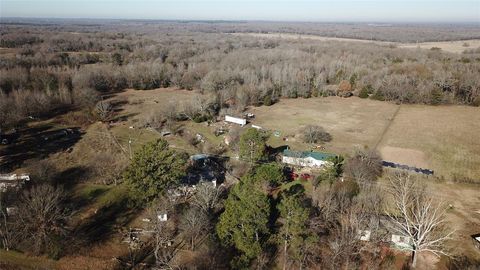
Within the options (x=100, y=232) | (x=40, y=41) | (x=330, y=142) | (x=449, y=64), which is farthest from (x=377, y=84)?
(x=40, y=41)

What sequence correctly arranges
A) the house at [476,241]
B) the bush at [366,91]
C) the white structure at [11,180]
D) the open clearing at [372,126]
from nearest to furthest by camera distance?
the house at [476,241]
the white structure at [11,180]
the open clearing at [372,126]
the bush at [366,91]

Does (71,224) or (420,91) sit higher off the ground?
(420,91)

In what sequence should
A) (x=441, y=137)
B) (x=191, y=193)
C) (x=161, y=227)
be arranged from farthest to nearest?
(x=441, y=137) < (x=191, y=193) < (x=161, y=227)

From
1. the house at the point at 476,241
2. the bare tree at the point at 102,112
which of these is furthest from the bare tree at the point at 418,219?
the bare tree at the point at 102,112

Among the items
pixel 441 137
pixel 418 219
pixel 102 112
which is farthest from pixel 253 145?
pixel 441 137

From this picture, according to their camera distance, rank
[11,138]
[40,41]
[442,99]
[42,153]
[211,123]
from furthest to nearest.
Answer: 1. [40,41]
2. [442,99]
3. [211,123]
4. [11,138]
5. [42,153]

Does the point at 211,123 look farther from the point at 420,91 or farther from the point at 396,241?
the point at 420,91

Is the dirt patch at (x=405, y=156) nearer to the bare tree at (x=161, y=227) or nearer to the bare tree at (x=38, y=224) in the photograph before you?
the bare tree at (x=161, y=227)

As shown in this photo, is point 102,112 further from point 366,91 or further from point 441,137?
point 366,91
